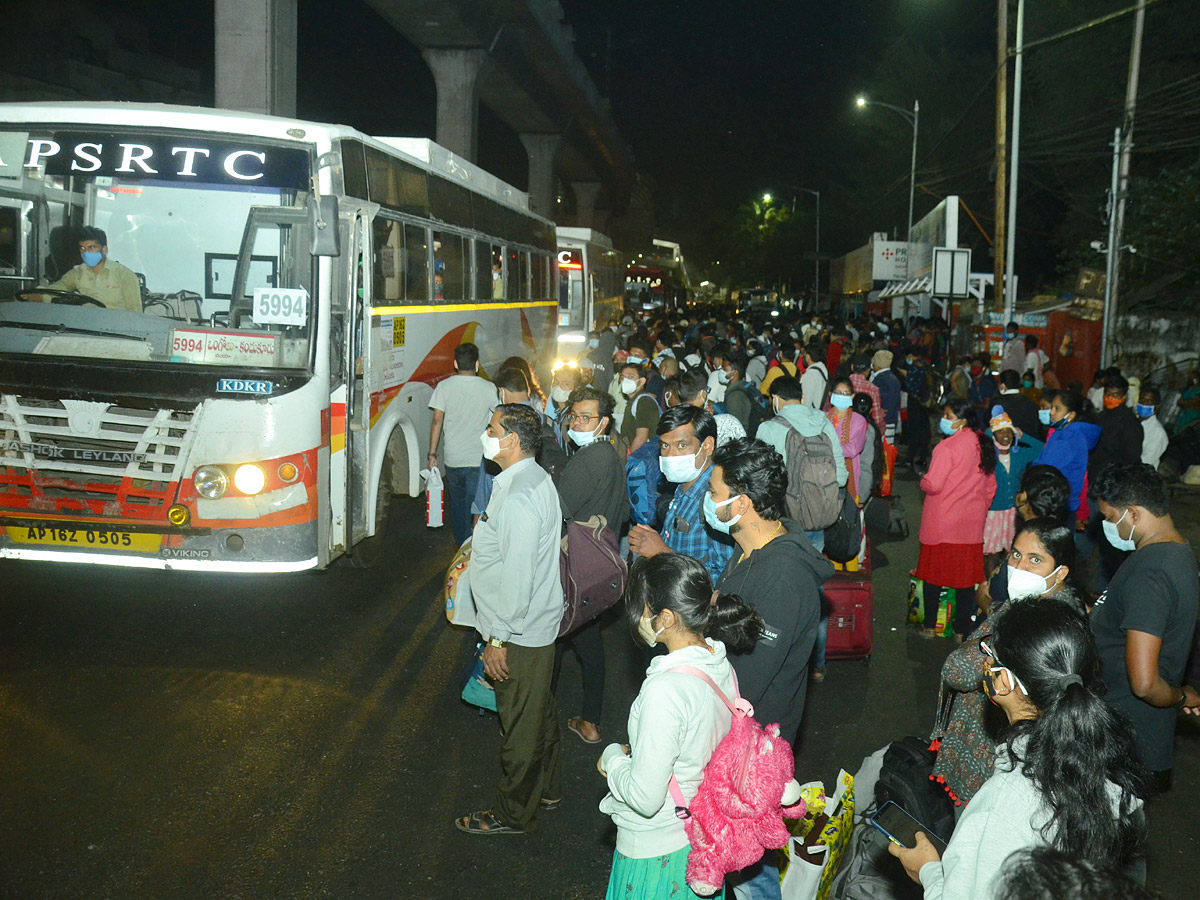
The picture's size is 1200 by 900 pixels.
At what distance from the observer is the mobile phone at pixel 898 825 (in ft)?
9.87

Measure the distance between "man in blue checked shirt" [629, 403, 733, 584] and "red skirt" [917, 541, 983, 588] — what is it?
8.38 feet

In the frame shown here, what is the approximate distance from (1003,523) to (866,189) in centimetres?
5608

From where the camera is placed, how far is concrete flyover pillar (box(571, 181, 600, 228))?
5462cm

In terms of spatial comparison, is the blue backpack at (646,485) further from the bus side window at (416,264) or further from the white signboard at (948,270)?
the white signboard at (948,270)

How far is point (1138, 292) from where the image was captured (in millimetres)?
24250

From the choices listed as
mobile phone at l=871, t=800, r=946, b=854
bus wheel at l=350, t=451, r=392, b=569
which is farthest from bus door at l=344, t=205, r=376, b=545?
mobile phone at l=871, t=800, r=946, b=854

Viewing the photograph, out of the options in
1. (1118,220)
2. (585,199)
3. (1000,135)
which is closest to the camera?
(1118,220)

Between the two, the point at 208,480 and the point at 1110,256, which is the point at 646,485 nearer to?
the point at 208,480

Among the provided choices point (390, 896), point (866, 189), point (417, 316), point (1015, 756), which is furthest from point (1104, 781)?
point (866, 189)

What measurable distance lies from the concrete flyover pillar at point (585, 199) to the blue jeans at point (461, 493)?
47.5 m

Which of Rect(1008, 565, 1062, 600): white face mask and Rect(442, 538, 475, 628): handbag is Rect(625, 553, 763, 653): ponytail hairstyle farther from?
Rect(442, 538, 475, 628): handbag

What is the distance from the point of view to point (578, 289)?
77.9 ft

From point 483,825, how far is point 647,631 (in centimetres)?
210

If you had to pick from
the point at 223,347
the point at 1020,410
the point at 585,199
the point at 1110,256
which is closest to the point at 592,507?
the point at 223,347
